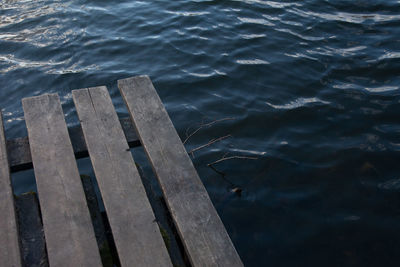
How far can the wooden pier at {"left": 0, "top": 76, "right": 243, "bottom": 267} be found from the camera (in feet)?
7.64

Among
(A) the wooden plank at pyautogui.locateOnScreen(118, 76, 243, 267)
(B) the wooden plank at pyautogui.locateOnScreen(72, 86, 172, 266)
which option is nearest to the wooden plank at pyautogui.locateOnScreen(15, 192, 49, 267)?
(B) the wooden plank at pyautogui.locateOnScreen(72, 86, 172, 266)

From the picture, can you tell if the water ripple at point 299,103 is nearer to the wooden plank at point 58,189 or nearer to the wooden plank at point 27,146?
the wooden plank at point 27,146

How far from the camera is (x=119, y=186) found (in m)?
2.66

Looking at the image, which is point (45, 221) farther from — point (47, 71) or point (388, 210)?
point (47, 71)

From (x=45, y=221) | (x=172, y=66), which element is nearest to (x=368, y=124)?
(x=172, y=66)

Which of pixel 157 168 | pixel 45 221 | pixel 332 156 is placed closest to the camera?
pixel 45 221

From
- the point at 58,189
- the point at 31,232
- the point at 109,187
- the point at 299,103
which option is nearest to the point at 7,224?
the point at 31,232

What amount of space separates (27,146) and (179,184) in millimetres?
1116

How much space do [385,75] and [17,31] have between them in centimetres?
555

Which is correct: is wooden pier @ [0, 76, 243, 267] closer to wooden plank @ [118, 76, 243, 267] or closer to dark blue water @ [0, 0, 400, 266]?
wooden plank @ [118, 76, 243, 267]

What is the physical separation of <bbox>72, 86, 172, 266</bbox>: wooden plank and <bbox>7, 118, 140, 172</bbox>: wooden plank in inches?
3.7

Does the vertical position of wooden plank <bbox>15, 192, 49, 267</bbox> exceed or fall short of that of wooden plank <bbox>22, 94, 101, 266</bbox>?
it falls short

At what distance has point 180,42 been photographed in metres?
6.75

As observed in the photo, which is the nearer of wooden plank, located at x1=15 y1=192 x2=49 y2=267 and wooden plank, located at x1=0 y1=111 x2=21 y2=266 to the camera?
wooden plank, located at x1=0 y1=111 x2=21 y2=266
